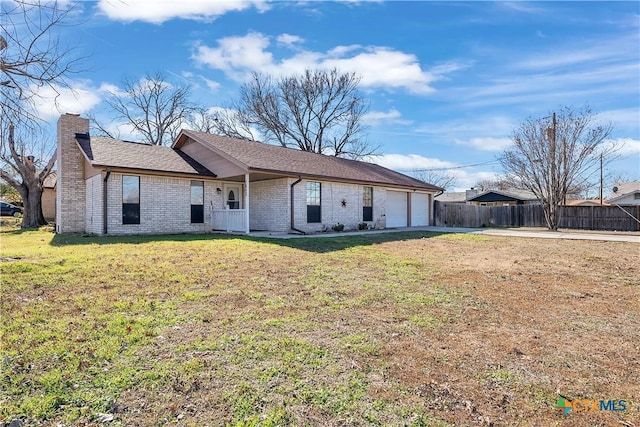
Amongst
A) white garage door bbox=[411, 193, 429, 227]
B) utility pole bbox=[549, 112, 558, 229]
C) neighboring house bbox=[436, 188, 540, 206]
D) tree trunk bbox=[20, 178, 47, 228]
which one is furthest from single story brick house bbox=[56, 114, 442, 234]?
neighboring house bbox=[436, 188, 540, 206]

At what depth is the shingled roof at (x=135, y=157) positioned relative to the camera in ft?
46.4

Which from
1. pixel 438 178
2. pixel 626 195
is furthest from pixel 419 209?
pixel 438 178

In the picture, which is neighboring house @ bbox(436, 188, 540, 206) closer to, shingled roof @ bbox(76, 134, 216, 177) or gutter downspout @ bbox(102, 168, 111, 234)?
shingled roof @ bbox(76, 134, 216, 177)

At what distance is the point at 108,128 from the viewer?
1235 inches

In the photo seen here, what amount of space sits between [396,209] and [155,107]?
24784 millimetres

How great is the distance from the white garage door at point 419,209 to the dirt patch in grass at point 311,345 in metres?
15.1

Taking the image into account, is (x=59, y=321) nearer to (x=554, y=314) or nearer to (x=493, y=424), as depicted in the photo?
(x=493, y=424)

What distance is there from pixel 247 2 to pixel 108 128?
2867 centimetres

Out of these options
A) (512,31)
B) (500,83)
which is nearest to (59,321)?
(512,31)

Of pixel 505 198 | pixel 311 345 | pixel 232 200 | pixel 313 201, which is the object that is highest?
pixel 505 198

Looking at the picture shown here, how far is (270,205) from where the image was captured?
1612 centimetres

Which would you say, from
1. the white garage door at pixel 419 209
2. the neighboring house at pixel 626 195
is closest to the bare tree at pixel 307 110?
the white garage door at pixel 419 209

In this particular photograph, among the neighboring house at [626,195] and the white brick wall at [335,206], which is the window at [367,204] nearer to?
the white brick wall at [335,206]
